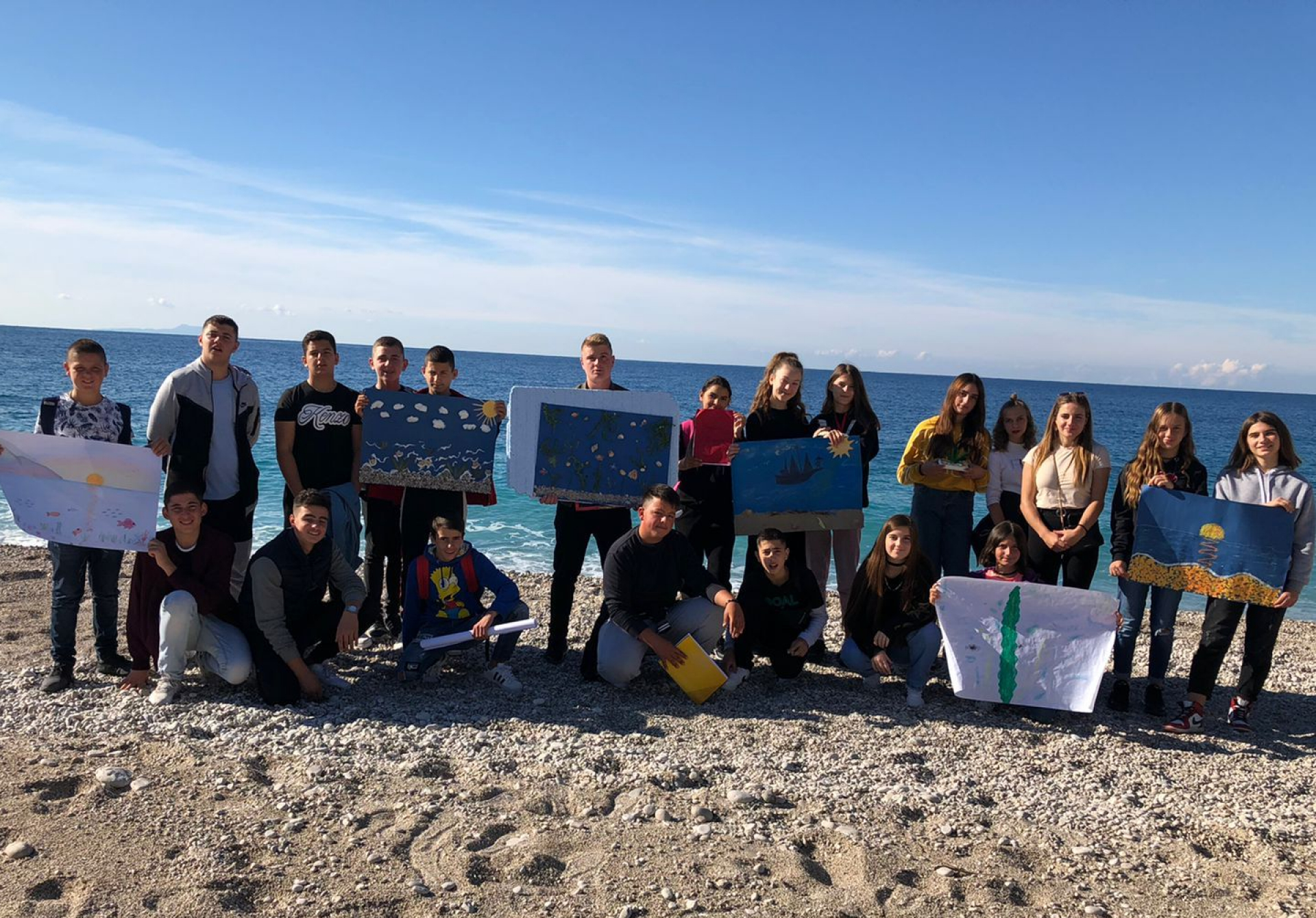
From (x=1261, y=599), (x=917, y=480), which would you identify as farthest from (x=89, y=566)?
(x=1261, y=599)

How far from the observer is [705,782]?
4.57 meters

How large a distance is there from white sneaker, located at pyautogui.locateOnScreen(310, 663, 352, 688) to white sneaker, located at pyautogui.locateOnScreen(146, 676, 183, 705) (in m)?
0.75

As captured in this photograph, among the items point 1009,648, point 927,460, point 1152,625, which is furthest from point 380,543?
point 1152,625

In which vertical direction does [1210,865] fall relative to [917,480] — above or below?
below

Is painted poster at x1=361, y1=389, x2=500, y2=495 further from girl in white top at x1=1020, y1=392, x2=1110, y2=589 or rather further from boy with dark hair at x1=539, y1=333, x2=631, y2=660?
girl in white top at x1=1020, y1=392, x2=1110, y2=589

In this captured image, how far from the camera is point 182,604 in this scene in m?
5.45

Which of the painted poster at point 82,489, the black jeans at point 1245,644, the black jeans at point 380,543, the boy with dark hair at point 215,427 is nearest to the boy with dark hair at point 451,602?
the black jeans at point 380,543

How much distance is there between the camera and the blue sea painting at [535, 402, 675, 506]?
255 inches

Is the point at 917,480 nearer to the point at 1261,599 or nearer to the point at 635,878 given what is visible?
the point at 1261,599

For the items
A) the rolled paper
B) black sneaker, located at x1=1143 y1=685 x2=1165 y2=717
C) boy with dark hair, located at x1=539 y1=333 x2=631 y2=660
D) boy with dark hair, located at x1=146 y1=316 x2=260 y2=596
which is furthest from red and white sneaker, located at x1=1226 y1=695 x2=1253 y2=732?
boy with dark hair, located at x1=146 y1=316 x2=260 y2=596

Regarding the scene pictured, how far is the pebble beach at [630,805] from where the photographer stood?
3.58m

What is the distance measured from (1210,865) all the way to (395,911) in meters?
3.40

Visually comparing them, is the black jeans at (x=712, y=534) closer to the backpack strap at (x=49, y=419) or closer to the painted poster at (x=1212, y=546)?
the painted poster at (x=1212, y=546)

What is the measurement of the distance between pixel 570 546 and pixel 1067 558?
334 cm
